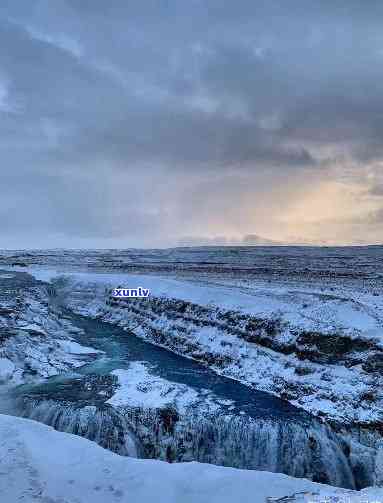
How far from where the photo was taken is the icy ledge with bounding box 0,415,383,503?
33.9 ft

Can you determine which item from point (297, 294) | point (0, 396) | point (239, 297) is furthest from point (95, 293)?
point (0, 396)

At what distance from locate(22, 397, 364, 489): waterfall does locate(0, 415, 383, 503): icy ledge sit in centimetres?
557

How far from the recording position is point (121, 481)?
36.6 feet

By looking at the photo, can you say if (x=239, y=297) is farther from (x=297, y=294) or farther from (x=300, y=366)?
(x=300, y=366)

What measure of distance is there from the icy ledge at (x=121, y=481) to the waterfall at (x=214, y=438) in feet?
18.3

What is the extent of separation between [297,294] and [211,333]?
7904 millimetres

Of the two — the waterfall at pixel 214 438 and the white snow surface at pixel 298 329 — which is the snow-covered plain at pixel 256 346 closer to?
the white snow surface at pixel 298 329

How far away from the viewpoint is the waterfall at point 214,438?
55.9ft

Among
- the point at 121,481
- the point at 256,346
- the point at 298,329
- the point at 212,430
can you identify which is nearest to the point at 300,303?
the point at 298,329

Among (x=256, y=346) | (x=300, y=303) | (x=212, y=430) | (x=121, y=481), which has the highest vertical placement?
(x=300, y=303)

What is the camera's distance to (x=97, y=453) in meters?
12.6

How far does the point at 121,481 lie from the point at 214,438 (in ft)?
26.0

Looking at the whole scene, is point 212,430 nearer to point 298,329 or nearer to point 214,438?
point 214,438

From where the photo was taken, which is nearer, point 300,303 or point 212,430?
point 212,430
